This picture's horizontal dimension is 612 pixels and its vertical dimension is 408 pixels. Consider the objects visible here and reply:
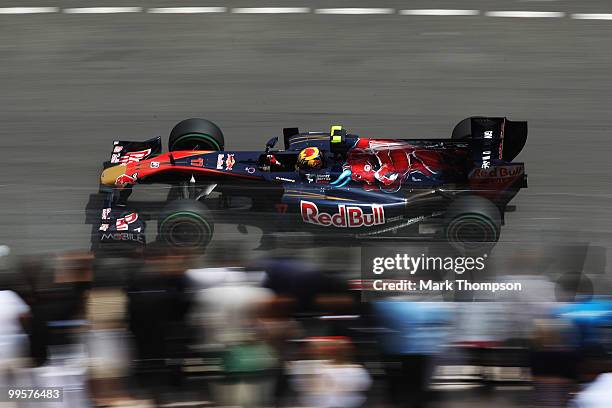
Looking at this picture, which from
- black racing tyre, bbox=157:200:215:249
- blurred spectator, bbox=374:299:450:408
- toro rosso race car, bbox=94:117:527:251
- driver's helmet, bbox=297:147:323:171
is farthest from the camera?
driver's helmet, bbox=297:147:323:171

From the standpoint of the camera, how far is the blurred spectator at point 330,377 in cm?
591

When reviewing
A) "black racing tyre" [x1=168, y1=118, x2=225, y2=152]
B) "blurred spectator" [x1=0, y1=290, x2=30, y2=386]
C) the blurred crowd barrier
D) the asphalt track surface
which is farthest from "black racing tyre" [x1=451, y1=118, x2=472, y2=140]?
"blurred spectator" [x1=0, y1=290, x2=30, y2=386]

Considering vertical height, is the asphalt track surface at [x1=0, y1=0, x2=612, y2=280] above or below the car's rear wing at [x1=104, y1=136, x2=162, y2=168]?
above

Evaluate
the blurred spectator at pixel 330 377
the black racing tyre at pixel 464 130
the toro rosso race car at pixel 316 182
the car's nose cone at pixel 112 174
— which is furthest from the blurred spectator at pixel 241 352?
the black racing tyre at pixel 464 130

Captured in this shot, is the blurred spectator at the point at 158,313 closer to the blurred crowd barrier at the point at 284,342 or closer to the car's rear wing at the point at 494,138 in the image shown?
the blurred crowd barrier at the point at 284,342

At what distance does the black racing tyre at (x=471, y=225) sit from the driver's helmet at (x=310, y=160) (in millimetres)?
2721

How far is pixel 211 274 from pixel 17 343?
1180mm

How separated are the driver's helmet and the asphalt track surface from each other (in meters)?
2.12

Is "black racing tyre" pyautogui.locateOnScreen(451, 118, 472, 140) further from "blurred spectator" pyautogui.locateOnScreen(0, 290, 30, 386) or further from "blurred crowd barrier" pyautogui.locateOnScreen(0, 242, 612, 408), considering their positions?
"blurred spectator" pyautogui.locateOnScreen(0, 290, 30, 386)

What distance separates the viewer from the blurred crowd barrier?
5.94 metres

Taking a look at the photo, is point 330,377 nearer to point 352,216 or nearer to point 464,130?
point 352,216

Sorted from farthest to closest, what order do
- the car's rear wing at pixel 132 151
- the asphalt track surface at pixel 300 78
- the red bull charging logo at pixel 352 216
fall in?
the asphalt track surface at pixel 300 78
the car's rear wing at pixel 132 151
the red bull charging logo at pixel 352 216

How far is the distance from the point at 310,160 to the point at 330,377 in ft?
13.5

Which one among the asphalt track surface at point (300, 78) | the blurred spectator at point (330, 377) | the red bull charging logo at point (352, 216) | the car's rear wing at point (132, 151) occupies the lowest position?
the blurred spectator at point (330, 377)
